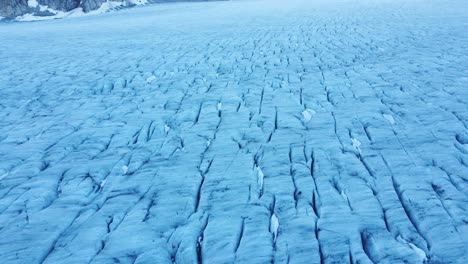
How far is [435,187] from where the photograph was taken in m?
2.66

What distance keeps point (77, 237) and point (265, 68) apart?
4.98m

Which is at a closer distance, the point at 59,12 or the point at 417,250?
the point at 417,250

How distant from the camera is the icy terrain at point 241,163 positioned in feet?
7.38

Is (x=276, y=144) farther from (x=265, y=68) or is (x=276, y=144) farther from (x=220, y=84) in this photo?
(x=265, y=68)

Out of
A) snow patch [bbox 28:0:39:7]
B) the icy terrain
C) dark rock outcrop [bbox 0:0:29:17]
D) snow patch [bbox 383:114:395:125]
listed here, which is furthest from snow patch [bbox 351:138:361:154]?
snow patch [bbox 28:0:39:7]

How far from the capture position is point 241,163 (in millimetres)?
3174

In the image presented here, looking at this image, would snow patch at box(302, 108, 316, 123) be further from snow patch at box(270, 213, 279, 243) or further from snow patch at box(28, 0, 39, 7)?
snow patch at box(28, 0, 39, 7)

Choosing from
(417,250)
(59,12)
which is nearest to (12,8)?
(59,12)

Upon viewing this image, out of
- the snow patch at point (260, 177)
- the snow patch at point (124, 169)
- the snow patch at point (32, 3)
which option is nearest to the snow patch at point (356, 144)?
the snow patch at point (260, 177)

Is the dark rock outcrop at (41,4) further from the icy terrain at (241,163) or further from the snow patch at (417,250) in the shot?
the snow patch at (417,250)

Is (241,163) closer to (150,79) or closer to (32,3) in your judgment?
(150,79)

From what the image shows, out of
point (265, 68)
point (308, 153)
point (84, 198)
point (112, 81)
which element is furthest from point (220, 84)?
point (84, 198)

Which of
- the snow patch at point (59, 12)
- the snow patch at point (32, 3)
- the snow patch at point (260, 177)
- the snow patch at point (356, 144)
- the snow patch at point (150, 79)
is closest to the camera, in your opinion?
the snow patch at point (260, 177)

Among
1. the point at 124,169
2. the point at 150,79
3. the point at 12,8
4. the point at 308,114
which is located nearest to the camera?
the point at 124,169
